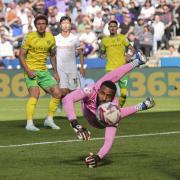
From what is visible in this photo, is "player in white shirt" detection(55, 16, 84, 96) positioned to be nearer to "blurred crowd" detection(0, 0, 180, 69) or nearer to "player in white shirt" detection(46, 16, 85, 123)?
"player in white shirt" detection(46, 16, 85, 123)

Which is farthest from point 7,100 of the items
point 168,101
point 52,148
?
point 52,148

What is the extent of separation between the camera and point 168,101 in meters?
27.1

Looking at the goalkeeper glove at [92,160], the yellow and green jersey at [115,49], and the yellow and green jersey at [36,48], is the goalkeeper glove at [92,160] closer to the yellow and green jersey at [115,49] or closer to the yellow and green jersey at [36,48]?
the yellow and green jersey at [36,48]

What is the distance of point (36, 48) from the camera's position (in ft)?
54.8

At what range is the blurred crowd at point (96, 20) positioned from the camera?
31.4 metres

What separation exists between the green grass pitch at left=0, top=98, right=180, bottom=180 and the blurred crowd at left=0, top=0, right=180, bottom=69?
11297mm

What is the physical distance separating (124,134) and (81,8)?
18.5 m

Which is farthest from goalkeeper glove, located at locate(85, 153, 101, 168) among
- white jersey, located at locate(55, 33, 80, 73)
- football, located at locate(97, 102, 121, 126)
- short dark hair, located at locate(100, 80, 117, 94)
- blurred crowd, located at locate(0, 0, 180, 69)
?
blurred crowd, located at locate(0, 0, 180, 69)

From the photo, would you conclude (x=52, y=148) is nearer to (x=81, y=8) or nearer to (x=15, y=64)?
(x=15, y=64)

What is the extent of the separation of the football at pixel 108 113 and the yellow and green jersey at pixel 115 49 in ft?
33.2

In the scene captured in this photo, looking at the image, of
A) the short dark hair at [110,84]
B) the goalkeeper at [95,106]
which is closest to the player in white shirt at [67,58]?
the goalkeeper at [95,106]

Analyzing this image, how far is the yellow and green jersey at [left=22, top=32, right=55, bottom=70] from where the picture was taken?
16.7 meters

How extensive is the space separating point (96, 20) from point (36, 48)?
652 inches

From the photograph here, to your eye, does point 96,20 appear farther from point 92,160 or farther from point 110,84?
point 92,160
